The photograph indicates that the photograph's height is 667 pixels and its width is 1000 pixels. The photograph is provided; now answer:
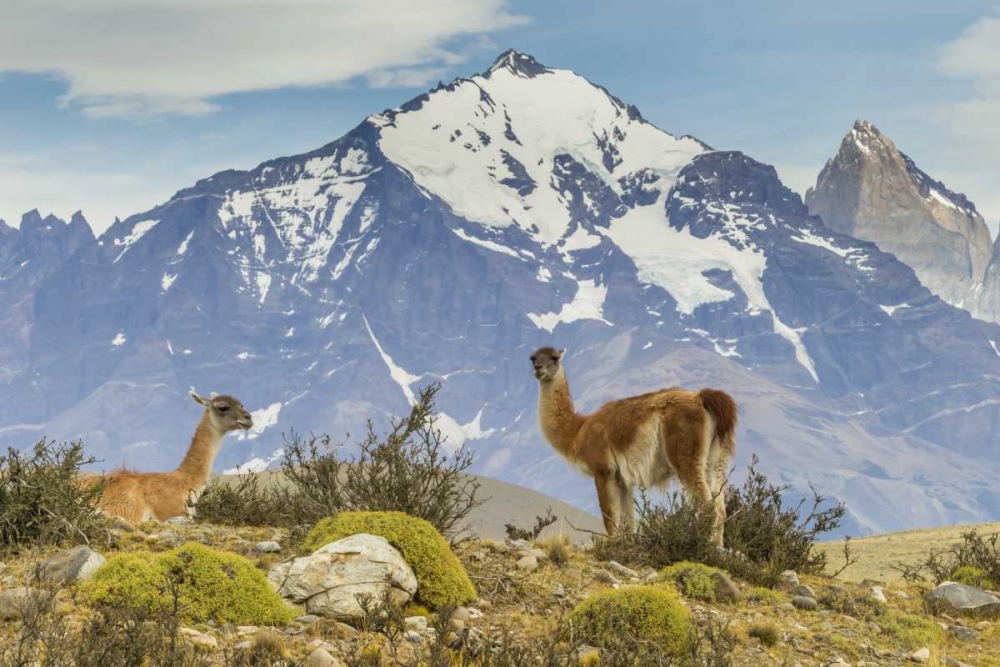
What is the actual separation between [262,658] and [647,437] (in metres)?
7.96

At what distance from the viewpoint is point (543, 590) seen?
12.5 metres

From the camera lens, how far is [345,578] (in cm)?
1080

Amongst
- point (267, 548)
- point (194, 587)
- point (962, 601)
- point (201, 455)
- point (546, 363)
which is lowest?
point (962, 601)

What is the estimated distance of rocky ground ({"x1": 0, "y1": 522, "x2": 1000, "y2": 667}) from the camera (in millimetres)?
10055

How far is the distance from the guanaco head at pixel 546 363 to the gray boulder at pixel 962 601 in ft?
22.4

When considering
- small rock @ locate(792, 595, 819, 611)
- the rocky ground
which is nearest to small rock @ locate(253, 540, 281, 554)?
the rocky ground

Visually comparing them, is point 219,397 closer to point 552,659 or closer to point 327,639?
point 327,639

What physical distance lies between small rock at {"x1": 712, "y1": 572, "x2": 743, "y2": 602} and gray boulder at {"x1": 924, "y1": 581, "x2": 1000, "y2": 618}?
9.05 ft

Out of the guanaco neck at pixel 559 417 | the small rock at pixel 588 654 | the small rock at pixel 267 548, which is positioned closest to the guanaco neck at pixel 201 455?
the guanaco neck at pixel 559 417

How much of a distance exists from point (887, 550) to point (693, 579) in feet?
75.1

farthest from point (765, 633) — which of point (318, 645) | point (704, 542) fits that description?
point (318, 645)

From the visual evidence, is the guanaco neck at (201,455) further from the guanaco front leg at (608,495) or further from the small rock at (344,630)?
the small rock at (344,630)

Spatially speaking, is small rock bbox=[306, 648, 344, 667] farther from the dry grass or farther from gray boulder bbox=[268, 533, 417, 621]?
the dry grass

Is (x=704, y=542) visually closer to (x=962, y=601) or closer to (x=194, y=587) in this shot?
(x=962, y=601)
